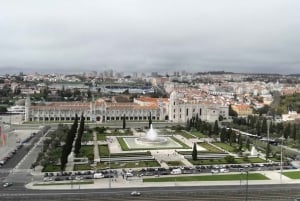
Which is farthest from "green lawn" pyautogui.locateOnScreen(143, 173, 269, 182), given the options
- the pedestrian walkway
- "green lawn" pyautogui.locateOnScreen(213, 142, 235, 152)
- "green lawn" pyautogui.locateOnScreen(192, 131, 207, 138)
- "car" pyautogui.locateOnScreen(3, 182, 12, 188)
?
"green lawn" pyautogui.locateOnScreen(192, 131, 207, 138)

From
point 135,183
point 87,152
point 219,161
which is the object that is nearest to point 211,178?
point 135,183

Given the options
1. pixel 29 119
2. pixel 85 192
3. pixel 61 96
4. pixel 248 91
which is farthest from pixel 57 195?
pixel 248 91

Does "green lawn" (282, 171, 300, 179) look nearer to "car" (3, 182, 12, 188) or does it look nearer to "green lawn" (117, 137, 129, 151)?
"green lawn" (117, 137, 129, 151)

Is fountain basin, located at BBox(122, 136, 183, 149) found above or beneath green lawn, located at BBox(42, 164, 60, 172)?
beneath

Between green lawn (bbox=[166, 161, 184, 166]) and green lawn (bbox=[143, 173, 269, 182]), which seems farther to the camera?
green lawn (bbox=[166, 161, 184, 166])

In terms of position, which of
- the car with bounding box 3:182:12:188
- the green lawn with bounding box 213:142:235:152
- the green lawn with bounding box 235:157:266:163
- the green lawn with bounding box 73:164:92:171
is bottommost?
the green lawn with bounding box 213:142:235:152

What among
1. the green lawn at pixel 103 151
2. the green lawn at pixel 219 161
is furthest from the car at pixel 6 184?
the green lawn at pixel 219 161

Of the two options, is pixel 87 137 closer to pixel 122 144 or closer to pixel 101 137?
pixel 101 137

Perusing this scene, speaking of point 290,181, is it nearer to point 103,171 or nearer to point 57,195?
point 103,171
